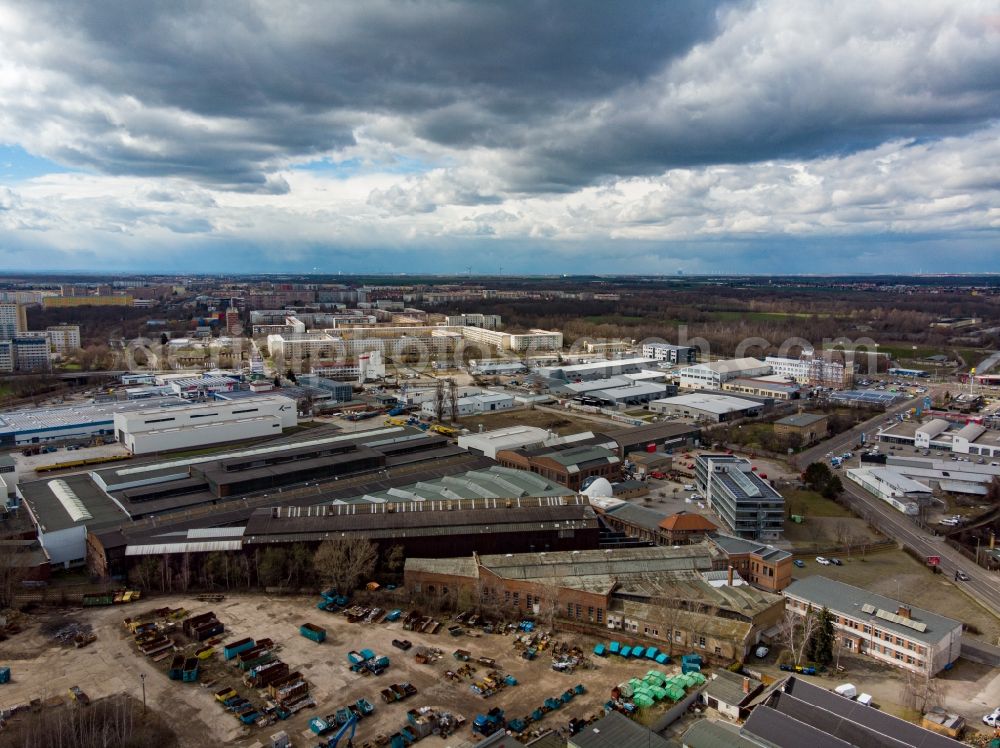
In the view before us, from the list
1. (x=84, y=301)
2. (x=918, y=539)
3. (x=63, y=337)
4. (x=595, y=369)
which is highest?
(x=84, y=301)

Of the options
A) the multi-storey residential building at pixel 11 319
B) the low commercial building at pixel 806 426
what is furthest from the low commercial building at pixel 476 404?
the multi-storey residential building at pixel 11 319

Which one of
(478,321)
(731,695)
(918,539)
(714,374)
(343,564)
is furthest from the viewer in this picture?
(478,321)

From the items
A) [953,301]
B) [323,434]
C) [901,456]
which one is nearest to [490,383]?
[323,434]

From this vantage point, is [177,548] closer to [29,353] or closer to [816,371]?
[816,371]

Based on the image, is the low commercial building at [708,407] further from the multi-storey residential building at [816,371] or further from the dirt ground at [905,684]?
the dirt ground at [905,684]

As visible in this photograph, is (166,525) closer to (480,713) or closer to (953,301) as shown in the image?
(480,713)

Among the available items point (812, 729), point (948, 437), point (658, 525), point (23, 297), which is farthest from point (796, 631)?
point (23, 297)
